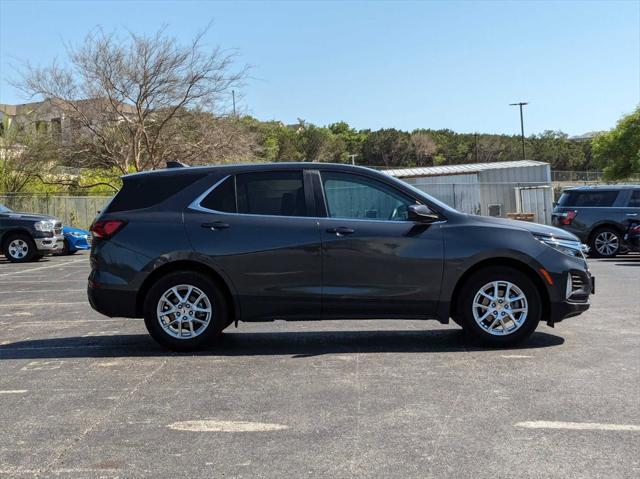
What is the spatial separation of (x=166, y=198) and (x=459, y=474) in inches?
166

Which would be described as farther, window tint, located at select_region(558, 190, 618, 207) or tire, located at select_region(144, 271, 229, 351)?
window tint, located at select_region(558, 190, 618, 207)

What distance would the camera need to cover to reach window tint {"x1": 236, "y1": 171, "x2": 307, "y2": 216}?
6938mm

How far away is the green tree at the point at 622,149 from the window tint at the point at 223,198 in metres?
51.7

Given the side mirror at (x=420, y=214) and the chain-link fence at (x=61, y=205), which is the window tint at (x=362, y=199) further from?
the chain-link fence at (x=61, y=205)

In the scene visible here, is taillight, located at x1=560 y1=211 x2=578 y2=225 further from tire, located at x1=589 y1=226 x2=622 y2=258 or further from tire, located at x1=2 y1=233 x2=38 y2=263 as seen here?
tire, located at x1=2 y1=233 x2=38 y2=263

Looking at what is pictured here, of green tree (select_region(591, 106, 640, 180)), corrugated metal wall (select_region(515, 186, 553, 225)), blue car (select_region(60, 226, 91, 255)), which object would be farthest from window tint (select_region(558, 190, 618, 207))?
green tree (select_region(591, 106, 640, 180))

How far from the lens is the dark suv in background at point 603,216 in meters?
18.1

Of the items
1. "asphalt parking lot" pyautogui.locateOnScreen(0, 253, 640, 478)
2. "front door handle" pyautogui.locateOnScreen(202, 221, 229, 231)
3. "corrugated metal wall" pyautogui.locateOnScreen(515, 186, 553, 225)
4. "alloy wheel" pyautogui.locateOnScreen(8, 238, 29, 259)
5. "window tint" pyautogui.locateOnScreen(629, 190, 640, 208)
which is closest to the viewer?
"asphalt parking lot" pyautogui.locateOnScreen(0, 253, 640, 478)

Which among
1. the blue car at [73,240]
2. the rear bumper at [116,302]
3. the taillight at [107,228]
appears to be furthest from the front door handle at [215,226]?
the blue car at [73,240]

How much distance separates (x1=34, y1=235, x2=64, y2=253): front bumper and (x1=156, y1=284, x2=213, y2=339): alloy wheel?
45.9 ft

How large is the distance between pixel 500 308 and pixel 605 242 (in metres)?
12.7

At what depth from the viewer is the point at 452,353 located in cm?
668

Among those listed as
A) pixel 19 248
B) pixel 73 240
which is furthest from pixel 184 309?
pixel 73 240

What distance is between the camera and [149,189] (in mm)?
7055
